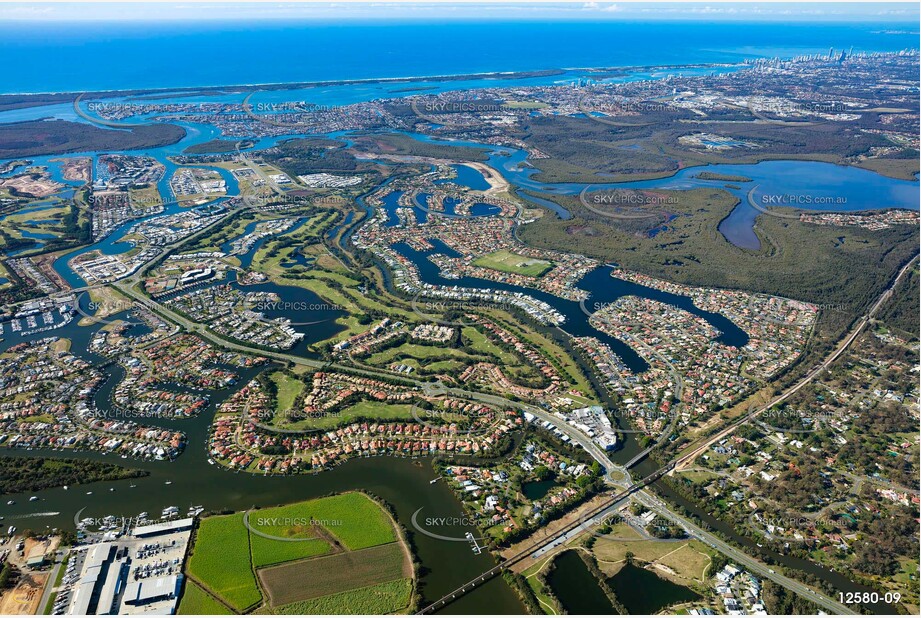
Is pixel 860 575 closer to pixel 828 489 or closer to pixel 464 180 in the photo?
pixel 828 489

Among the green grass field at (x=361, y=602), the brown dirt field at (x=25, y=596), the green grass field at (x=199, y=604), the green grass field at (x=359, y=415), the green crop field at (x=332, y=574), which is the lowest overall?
the green grass field at (x=361, y=602)

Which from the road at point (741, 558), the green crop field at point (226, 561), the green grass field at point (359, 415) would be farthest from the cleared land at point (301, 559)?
the road at point (741, 558)

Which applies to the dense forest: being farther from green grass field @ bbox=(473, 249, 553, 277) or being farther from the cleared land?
the cleared land

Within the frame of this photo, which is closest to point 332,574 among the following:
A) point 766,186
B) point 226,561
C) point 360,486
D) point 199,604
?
point 226,561

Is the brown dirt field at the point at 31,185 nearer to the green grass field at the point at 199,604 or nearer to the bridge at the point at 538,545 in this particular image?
the green grass field at the point at 199,604

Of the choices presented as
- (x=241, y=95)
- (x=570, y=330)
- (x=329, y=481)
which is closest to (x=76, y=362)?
(x=329, y=481)

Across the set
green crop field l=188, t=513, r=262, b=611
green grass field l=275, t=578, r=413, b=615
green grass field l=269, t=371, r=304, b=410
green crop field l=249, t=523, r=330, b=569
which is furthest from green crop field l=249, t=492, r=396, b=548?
green grass field l=269, t=371, r=304, b=410
